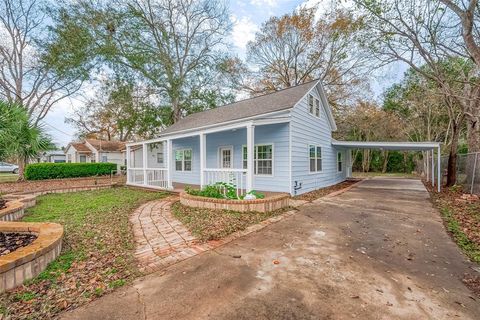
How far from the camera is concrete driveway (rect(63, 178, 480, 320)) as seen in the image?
7.48ft

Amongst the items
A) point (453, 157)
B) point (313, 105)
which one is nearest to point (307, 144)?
point (313, 105)

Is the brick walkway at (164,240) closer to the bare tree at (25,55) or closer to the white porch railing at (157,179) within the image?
the white porch railing at (157,179)

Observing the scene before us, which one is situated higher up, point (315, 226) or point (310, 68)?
point (310, 68)

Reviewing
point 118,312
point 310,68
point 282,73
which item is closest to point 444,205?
point 118,312

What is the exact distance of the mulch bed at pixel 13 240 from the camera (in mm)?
3223

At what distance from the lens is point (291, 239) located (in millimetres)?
4383

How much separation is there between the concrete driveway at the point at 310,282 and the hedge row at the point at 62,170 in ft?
46.9

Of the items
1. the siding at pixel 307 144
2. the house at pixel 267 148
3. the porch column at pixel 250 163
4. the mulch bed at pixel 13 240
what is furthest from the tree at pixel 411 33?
the mulch bed at pixel 13 240

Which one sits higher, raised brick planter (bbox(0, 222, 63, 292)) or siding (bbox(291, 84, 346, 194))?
siding (bbox(291, 84, 346, 194))

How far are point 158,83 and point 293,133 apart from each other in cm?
1230

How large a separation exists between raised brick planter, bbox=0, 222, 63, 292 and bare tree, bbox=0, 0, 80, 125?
13.2m

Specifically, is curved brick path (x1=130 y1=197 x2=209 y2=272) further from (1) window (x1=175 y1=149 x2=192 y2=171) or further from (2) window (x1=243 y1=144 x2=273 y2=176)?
(1) window (x1=175 y1=149 x2=192 y2=171)

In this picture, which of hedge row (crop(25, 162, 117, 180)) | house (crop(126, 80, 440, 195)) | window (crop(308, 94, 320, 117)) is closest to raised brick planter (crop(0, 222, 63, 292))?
house (crop(126, 80, 440, 195))

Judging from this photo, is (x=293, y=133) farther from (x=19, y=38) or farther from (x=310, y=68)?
(x=19, y=38)
